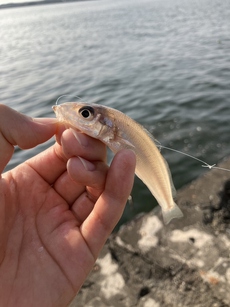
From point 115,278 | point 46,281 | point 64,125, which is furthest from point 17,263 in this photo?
point 115,278

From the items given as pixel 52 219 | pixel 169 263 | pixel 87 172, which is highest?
pixel 87 172

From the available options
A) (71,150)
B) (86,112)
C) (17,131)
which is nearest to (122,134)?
(86,112)

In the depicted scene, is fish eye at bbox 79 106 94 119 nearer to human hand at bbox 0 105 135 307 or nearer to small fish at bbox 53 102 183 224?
small fish at bbox 53 102 183 224

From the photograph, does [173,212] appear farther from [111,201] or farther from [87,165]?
[87,165]

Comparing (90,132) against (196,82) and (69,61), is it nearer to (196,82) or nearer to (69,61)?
(196,82)

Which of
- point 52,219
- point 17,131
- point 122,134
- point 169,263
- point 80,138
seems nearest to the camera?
point 17,131

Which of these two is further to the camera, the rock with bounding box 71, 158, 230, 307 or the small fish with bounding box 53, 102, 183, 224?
the rock with bounding box 71, 158, 230, 307

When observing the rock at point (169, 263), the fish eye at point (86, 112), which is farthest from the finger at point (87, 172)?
the rock at point (169, 263)

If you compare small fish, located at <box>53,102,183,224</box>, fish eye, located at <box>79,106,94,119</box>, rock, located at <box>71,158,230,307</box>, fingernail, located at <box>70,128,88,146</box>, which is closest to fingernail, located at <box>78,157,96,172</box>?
fingernail, located at <box>70,128,88,146</box>
